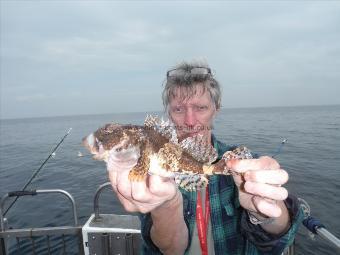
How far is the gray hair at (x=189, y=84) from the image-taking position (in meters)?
4.94

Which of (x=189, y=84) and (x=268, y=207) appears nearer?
(x=268, y=207)

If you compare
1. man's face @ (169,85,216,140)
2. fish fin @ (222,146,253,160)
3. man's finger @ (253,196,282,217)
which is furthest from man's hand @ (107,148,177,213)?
man's face @ (169,85,216,140)

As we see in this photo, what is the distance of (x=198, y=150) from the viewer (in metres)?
3.63

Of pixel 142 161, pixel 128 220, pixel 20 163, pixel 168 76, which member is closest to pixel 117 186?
pixel 142 161

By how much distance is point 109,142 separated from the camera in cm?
328

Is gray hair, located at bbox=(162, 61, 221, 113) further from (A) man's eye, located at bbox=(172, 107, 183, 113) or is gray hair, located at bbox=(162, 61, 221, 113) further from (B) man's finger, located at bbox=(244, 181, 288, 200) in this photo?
(B) man's finger, located at bbox=(244, 181, 288, 200)

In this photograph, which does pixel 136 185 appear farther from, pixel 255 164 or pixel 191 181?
pixel 255 164

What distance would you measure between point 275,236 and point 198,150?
5.18ft

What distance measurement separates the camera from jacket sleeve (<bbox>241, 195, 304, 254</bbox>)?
3.50 metres

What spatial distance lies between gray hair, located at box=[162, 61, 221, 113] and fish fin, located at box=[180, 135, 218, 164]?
1469mm

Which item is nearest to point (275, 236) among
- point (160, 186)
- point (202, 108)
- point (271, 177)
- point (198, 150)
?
point (271, 177)

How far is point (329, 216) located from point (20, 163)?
96.9 ft

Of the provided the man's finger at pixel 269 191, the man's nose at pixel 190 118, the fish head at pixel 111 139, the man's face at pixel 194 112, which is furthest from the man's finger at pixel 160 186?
the man's nose at pixel 190 118

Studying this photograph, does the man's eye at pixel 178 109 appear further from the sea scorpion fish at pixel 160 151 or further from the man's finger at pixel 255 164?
the man's finger at pixel 255 164
